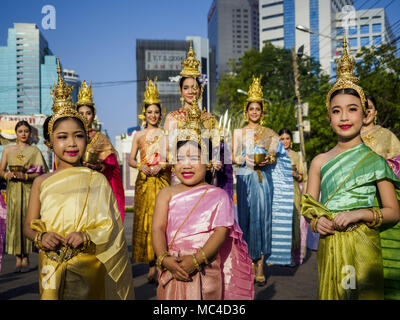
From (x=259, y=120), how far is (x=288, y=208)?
1.50 m

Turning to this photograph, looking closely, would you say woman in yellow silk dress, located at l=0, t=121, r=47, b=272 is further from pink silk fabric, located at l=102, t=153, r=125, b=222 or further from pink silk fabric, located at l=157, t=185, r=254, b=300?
pink silk fabric, located at l=157, t=185, r=254, b=300

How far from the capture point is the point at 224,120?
5.30 meters

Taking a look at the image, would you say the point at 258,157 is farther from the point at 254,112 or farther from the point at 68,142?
the point at 68,142

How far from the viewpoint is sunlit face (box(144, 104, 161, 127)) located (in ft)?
21.3

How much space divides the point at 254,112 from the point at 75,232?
4152 millimetres

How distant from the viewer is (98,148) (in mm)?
5855

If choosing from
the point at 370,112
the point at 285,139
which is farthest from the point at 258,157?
the point at 285,139

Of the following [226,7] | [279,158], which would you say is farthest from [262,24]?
[279,158]

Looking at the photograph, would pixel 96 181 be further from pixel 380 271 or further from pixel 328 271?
pixel 380 271

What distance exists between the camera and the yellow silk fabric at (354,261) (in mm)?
2930

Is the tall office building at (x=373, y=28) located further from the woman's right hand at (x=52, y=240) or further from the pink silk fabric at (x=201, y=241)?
the woman's right hand at (x=52, y=240)

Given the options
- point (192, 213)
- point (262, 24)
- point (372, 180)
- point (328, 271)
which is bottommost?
point (328, 271)

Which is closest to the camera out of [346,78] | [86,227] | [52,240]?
[52,240]

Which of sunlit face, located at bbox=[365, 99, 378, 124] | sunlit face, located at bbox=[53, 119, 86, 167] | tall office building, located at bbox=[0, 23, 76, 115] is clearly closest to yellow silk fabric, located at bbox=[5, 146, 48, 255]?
sunlit face, located at bbox=[53, 119, 86, 167]
